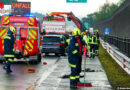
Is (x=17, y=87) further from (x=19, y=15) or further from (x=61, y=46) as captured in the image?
(x=61, y=46)

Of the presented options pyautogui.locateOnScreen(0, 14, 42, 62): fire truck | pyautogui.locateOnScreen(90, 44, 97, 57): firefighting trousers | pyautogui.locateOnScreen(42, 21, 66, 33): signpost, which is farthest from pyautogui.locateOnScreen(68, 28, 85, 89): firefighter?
pyautogui.locateOnScreen(42, 21, 66, 33): signpost

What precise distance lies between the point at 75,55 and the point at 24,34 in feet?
37.0

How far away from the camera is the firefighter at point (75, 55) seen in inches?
537

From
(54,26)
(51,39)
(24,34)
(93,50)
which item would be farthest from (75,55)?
(54,26)

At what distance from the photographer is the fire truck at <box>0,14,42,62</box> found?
24344 millimetres

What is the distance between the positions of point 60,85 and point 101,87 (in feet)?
4.45

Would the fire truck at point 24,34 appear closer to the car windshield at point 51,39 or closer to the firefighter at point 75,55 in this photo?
the car windshield at point 51,39

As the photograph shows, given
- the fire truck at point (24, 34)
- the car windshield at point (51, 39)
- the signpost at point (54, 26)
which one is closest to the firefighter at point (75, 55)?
the fire truck at point (24, 34)

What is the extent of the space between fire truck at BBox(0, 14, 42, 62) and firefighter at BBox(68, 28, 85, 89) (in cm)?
1059

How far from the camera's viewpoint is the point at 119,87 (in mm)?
13578

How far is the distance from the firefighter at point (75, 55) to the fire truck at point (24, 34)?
10.6 m

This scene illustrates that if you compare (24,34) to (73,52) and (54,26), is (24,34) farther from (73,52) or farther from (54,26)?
(54,26)

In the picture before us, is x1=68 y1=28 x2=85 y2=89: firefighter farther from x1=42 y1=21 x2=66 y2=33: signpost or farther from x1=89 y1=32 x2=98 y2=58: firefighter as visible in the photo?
x1=42 y1=21 x2=66 y2=33: signpost

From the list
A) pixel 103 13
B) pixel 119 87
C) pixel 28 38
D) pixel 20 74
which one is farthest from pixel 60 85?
pixel 103 13
